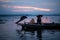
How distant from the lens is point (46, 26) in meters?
3.53

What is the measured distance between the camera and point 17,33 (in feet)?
11.2

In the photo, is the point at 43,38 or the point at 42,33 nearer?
the point at 43,38

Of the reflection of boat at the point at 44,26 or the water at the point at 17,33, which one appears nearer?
the water at the point at 17,33

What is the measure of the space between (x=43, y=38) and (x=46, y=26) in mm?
361

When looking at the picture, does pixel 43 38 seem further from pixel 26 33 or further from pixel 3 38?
pixel 3 38

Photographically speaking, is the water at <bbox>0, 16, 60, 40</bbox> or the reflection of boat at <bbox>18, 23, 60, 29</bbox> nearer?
the water at <bbox>0, 16, 60, 40</bbox>

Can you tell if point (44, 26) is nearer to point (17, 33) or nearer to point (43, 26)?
point (43, 26)

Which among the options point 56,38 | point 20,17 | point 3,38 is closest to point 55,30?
point 56,38

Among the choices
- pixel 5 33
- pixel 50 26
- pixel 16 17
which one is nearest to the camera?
pixel 16 17

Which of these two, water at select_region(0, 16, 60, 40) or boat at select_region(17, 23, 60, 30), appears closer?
water at select_region(0, 16, 60, 40)

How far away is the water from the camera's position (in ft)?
10.6

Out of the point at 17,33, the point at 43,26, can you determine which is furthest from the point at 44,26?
the point at 17,33

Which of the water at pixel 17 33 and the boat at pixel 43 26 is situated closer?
the water at pixel 17 33

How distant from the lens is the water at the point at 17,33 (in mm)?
3221
